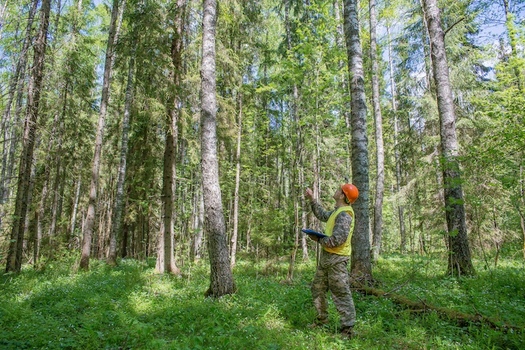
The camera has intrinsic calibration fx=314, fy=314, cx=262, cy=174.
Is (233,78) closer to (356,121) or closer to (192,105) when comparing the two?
(192,105)

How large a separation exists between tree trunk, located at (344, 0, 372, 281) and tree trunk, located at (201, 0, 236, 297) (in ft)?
9.31

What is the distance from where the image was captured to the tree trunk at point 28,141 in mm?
10547

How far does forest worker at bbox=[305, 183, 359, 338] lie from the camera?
4590 mm

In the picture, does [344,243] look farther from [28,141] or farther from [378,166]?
[28,141]

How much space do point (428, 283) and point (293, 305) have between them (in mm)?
3455

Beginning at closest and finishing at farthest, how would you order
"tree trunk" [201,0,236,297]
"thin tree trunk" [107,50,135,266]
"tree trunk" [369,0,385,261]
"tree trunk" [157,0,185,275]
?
"tree trunk" [201,0,236,297] < "tree trunk" [157,0,185,275] < "tree trunk" [369,0,385,261] < "thin tree trunk" [107,50,135,266]

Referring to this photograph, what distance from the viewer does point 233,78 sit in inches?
527

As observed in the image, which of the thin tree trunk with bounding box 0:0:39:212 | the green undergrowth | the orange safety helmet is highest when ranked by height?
the thin tree trunk with bounding box 0:0:39:212

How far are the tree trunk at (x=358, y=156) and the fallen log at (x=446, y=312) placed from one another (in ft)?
2.00

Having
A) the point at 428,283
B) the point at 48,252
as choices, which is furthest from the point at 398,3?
the point at 48,252

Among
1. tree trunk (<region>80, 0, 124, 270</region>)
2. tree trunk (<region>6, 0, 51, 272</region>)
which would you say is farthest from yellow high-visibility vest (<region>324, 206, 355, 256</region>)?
tree trunk (<region>80, 0, 124, 270</region>)

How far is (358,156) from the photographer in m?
7.18

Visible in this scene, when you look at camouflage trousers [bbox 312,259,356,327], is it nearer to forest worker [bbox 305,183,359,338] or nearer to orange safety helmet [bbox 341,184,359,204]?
forest worker [bbox 305,183,359,338]

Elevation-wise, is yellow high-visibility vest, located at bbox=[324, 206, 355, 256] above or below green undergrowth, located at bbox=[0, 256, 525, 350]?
above
